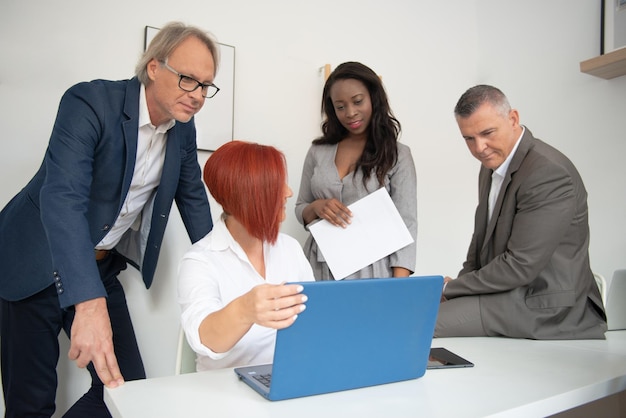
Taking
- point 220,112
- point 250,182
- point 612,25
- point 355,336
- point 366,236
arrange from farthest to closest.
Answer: point 612,25
point 220,112
point 366,236
point 250,182
point 355,336

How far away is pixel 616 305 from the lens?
5.00ft

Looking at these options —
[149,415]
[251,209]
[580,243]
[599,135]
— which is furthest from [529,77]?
[149,415]

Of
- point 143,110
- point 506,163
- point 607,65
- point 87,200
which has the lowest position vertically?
point 87,200

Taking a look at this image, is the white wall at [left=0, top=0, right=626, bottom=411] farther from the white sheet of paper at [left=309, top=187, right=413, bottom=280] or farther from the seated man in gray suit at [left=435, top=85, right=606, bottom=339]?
the seated man in gray suit at [left=435, top=85, right=606, bottom=339]

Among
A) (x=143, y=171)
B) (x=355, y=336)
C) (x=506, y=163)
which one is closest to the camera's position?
(x=355, y=336)

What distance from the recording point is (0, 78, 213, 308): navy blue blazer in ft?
3.66

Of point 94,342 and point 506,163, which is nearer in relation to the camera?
point 94,342

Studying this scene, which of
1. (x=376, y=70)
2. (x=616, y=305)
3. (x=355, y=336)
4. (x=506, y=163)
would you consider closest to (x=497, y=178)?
(x=506, y=163)

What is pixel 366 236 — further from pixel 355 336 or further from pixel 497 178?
pixel 355 336

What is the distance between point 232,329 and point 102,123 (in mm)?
778

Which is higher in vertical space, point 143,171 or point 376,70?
point 376,70

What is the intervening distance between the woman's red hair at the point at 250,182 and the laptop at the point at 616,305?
41.3 inches

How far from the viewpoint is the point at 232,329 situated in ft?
2.85

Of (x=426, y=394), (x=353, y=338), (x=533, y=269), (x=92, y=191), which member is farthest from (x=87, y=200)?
(x=533, y=269)
